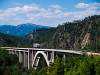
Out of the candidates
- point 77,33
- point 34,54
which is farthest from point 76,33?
point 34,54

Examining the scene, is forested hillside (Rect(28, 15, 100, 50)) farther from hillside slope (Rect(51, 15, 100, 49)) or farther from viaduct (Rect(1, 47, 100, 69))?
viaduct (Rect(1, 47, 100, 69))

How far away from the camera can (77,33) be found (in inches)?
5807

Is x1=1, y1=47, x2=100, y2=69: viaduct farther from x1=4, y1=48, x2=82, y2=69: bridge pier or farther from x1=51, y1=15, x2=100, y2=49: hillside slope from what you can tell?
x1=51, y1=15, x2=100, y2=49: hillside slope

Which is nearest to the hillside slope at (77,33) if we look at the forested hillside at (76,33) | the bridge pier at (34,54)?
the forested hillside at (76,33)

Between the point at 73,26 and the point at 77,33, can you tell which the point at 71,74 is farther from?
the point at 73,26

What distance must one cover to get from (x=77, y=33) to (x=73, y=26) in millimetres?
11456

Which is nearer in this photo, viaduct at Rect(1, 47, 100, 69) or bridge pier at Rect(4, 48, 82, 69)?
viaduct at Rect(1, 47, 100, 69)

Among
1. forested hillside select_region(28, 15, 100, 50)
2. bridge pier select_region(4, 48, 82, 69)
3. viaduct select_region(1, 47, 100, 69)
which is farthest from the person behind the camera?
forested hillside select_region(28, 15, 100, 50)

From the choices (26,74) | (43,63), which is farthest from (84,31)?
(26,74)

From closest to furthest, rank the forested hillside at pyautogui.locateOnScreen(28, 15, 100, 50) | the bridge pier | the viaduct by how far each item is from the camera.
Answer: the viaduct < the bridge pier < the forested hillside at pyautogui.locateOnScreen(28, 15, 100, 50)

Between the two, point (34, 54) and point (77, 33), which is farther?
point (77, 33)

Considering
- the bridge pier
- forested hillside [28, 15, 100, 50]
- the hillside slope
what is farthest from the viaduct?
the hillside slope

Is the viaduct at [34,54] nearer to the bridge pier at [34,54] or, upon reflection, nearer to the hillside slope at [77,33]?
the bridge pier at [34,54]

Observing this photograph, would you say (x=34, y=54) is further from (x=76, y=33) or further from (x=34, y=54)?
(x=76, y=33)
